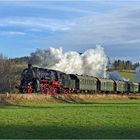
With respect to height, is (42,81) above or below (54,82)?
above

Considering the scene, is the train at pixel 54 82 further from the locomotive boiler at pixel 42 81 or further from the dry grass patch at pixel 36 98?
the dry grass patch at pixel 36 98

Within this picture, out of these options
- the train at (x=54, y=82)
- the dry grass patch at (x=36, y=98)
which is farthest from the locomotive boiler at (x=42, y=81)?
the dry grass patch at (x=36, y=98)

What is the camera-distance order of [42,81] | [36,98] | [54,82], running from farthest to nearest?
[54,82], [42,81], [36,98]

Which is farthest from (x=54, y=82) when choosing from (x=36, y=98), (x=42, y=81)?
(x=36, y=98)

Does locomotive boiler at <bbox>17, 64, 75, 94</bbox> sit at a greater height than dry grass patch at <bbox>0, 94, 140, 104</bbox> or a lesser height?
greater

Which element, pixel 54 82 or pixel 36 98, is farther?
pixel 54 82

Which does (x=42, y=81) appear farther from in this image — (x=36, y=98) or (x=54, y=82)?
(x=36, y=98)

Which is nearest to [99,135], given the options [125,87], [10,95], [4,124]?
[4,124]

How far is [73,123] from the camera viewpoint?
63.5 ft

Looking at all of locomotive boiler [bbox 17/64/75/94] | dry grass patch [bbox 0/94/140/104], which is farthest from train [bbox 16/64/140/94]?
dry grass patch [bbox 0/94/140/104]

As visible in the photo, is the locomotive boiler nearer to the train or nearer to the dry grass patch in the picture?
the train

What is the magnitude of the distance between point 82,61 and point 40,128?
320 ft

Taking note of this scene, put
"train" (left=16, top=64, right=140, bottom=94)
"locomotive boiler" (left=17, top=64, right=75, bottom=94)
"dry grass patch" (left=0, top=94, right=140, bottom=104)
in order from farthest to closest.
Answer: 1. "train" (left=16, top=64, right=140, bottom=94)
2. "locomotive boiler" (left=17, top=64, right=75, bottom=94)
3. "dry grass patch" (left=0, top=94, right=140, bottom=104)

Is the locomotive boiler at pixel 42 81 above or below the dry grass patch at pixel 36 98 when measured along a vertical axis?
above
